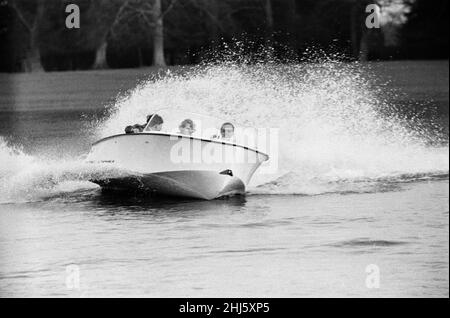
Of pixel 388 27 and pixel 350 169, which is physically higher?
pixel 388 27

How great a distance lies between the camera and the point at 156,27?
4638cm

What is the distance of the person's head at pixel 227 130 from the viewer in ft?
53.2

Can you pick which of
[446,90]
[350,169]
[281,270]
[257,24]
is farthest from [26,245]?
[257,24]

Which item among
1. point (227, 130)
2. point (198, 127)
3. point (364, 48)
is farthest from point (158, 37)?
point (227, 130)

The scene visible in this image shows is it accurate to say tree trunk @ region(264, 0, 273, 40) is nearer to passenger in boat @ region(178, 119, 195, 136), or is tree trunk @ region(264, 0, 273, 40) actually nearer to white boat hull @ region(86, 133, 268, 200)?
white boat hull @ region(86, 133, 268, 200)

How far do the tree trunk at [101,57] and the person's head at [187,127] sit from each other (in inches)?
1168

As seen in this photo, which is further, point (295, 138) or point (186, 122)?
point (295, 138)

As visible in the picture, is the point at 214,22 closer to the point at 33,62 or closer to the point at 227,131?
the point at 33,62

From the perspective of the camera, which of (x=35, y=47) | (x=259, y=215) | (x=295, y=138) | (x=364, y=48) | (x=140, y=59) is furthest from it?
(x=35, y=47)

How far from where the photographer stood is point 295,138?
20703 mm

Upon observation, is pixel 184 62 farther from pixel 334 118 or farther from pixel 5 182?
pixel 5 182

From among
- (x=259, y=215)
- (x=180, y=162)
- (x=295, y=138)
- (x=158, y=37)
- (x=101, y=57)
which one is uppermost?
(x=158, y=37)

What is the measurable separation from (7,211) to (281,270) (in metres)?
5.28

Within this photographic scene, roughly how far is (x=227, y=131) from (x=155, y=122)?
121cm
